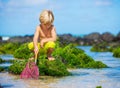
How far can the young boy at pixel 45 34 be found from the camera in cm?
1300

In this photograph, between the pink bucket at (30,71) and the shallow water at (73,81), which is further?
the pink bucket at (30,71)

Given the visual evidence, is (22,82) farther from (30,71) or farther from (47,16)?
(47,16)

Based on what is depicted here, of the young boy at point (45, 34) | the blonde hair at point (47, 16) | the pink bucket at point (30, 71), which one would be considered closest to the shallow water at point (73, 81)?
the pink bucket at point (30, 71)

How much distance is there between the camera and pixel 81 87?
11.4 meters

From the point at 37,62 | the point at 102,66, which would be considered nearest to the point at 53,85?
the point at 37,62

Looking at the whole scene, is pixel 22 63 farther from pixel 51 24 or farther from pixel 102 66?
pixel 102 66

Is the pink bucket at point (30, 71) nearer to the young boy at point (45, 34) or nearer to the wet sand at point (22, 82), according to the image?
the wet sand at point (22, 82)

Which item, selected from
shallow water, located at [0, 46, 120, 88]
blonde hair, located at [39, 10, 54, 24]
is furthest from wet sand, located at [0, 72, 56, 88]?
blonde hair, located at [39, 10, 54, 24]

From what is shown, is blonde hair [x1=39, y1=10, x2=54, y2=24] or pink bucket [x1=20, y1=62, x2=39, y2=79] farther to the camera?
blonde hair [x1=39, y1=10, x2=54, y2=24]

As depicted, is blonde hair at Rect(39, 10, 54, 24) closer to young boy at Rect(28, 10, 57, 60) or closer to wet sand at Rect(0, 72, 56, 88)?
young boy at Rect(28, 10, 57, 60)

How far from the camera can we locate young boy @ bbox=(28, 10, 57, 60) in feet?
42.7

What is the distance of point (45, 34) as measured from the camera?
13.2m

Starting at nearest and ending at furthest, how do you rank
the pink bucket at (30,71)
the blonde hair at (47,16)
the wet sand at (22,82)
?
the wet sand at (22,82) < the pink bucket at (30,71) < the blonde hair at (47,16)

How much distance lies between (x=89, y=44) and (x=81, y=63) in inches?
1187
